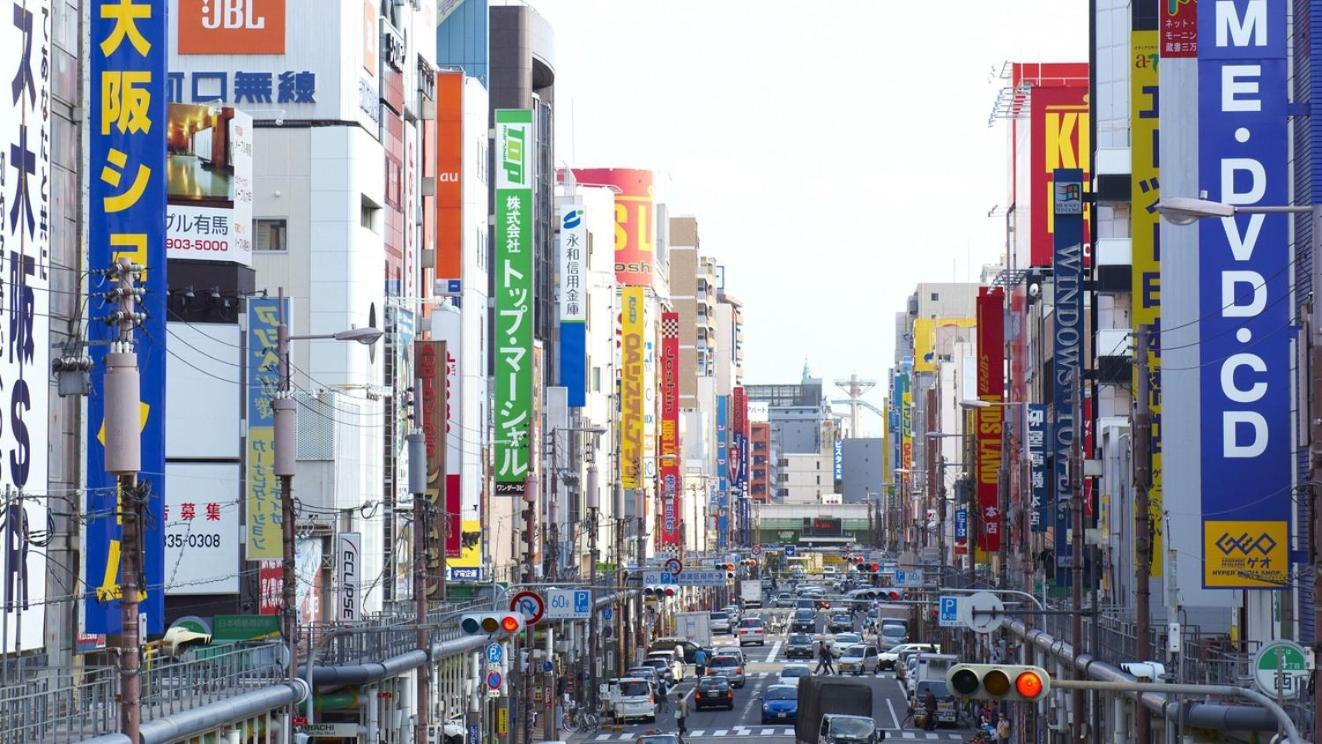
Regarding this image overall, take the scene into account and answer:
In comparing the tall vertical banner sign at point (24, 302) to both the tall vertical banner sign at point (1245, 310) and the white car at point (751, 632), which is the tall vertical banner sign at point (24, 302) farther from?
the white car at point (751, 632)

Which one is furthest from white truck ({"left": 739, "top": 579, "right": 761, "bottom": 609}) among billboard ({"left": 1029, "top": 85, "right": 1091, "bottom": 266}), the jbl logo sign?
the jbl logo sign

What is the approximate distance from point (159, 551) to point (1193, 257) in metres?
20.4

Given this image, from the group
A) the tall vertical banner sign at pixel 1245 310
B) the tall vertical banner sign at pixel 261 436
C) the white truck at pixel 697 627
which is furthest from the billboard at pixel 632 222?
the tall vertical banner sign at pixel 1245 310

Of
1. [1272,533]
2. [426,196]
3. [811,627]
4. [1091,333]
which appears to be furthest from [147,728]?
[811,627]

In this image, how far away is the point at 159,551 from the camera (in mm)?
39938

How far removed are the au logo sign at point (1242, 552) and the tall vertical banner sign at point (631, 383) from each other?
10284cm

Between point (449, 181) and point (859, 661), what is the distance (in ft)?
111

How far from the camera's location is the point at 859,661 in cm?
10344

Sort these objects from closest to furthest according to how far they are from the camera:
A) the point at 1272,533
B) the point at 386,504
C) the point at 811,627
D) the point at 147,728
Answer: the point at 147,728 → the point at 1272,533 → the point at 386,504 → the point at 811,627

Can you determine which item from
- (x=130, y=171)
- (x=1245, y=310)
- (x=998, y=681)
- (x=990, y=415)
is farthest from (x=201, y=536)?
(x=990, y=415)

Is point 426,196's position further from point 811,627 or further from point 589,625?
point 811,627

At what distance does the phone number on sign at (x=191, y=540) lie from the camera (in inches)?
2135

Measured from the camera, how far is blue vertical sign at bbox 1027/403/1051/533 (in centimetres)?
8406

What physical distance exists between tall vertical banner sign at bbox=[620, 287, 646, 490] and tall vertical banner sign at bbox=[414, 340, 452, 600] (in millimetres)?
70190
